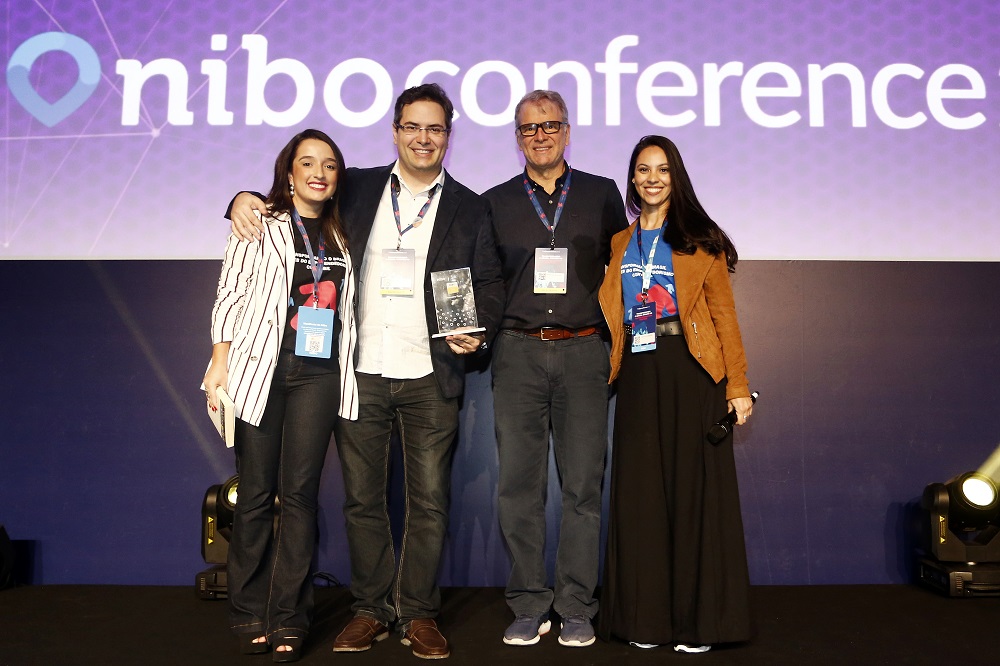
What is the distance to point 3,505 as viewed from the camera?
11.5 ft

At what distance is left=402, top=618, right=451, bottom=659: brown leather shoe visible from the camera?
253 centimetres

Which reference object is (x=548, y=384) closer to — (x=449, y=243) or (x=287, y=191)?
(x=449, y=243)

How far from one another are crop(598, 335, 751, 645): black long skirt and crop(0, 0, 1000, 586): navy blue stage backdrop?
0.87m

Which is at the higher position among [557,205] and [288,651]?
[557,205]

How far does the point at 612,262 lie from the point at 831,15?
183cm

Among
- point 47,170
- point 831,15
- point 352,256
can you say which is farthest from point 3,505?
point 831,15

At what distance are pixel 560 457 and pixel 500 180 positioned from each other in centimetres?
132

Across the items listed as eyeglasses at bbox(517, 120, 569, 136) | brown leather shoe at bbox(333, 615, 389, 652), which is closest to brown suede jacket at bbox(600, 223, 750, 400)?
eyeglasses at bbox(517, 120, 569, 136)

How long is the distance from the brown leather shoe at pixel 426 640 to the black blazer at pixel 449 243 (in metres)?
0.77

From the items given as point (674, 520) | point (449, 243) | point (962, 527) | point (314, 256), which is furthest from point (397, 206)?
point (962, 527)

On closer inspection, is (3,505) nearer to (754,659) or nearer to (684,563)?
(684,563)

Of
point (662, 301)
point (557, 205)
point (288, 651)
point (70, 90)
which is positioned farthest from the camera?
point (70, 90)

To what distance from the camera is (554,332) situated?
2.83 m

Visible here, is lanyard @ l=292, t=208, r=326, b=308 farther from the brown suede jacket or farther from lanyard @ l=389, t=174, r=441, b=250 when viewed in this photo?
the brown suede jacket
